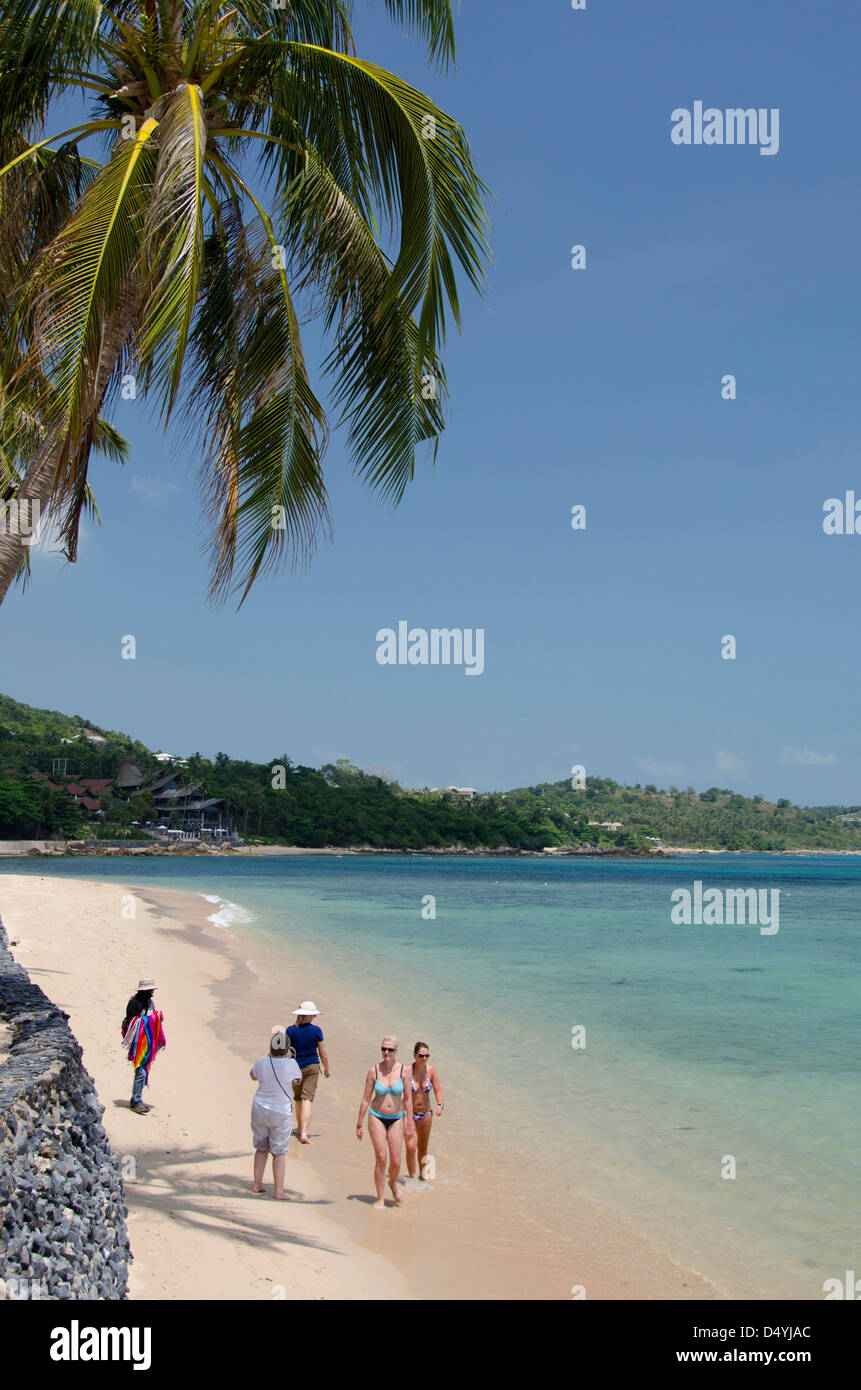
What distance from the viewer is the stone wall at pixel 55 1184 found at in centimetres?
420

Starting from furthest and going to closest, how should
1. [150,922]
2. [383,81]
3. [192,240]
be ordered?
[150,922], [383,81], [192,240]

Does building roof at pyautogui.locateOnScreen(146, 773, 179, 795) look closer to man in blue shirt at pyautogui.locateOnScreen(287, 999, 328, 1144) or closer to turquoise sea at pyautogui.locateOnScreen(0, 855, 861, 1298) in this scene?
turquoise sea at pyautogui.locateOnScreen(0, 855, 861, 1298)

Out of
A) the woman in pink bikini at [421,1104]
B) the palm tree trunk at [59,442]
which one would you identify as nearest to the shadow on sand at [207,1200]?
the woman in pink bikini at [421,1104]

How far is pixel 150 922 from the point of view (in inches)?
1232

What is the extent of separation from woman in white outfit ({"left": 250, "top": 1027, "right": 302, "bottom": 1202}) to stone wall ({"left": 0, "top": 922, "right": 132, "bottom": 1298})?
1.56 meters

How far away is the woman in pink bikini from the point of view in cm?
870

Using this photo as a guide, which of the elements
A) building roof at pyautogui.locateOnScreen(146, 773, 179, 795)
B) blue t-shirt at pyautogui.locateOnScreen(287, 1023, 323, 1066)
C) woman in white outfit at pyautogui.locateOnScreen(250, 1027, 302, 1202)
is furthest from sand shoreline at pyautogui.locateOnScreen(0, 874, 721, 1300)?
building roof at pyautogui.locateOnScreen(146, 773, 179, 795)

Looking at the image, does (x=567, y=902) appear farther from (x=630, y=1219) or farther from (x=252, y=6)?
(x=252, y=6)

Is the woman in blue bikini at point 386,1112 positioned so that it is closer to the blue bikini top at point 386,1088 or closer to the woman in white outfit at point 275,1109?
the blue bikini top at point 386,1088

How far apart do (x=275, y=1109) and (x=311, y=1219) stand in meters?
0.89

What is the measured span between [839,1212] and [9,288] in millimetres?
10458

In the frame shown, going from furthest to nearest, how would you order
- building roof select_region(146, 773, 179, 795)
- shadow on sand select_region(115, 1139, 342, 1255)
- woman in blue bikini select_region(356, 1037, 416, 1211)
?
building roof select_region(146, 773, 179, 795)
woman in blue bikini select_region(356, 1037, 416, 1211)
shadow on sand select_region(115, 1139, 342, 1255)
